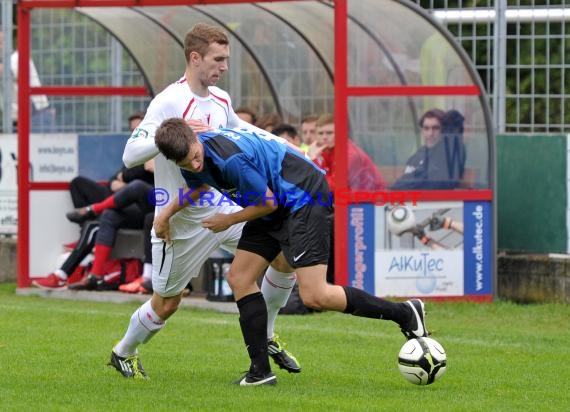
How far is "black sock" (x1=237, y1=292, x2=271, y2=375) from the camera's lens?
26.6 feet

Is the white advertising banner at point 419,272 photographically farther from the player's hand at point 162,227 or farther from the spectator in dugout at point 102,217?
the player's hand at point 162,227

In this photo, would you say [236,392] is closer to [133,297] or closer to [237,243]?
[237,243]

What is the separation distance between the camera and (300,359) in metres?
9.63

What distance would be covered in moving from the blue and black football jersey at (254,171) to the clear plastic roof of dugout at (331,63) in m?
5.49

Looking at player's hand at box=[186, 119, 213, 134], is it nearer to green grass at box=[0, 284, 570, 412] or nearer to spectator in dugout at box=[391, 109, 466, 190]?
green grass at box=[0, 284, 570, 412]

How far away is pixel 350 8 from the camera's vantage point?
44.5ft

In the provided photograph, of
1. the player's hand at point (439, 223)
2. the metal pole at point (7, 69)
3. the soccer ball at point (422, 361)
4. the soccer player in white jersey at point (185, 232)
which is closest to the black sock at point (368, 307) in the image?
the soccer ball at point (422, 361)

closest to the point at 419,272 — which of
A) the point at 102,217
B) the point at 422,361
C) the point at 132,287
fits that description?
the point at 132,287

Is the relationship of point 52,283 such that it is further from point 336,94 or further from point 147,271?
point 336,94

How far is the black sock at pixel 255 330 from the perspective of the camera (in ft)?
26.6

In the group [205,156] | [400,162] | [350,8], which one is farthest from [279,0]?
[205,156]

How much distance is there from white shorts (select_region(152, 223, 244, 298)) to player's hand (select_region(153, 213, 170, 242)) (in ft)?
0.22

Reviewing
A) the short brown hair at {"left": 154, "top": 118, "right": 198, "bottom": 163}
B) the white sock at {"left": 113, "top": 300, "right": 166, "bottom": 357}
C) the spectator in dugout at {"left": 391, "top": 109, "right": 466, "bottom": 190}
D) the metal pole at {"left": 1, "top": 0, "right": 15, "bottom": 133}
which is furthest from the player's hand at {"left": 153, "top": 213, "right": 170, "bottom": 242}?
the metal pole at {"left": 1, "top": 0, "right": 15, "bottom": 133}

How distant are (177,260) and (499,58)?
687 centimetres
